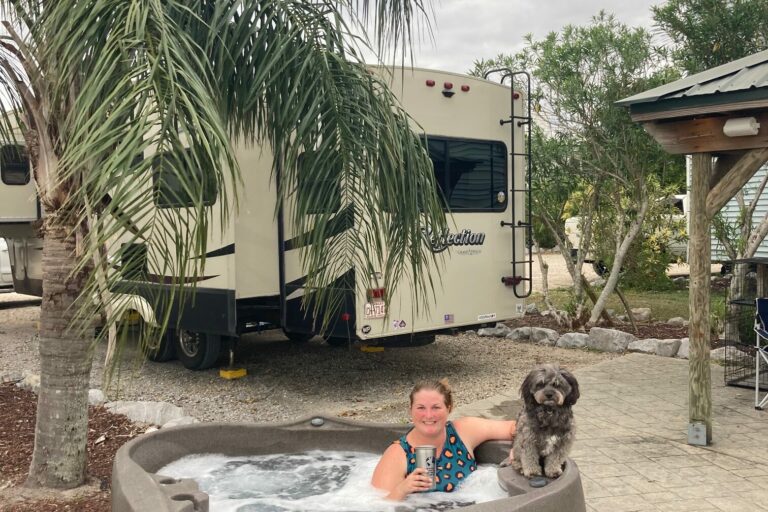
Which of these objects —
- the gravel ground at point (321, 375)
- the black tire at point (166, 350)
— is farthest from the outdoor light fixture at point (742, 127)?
the black tire at point (166, 350)

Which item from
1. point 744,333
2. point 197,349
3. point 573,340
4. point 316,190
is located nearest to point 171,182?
point 316,190

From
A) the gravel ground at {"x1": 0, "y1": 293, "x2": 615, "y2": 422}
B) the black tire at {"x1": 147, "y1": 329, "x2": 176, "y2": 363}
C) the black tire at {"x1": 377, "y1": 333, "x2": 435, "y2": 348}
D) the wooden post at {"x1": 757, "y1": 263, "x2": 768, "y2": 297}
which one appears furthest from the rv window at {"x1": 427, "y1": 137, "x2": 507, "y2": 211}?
the black tire at {"x1": 147, "y1": 329, "x2": 176, "y2": 363}

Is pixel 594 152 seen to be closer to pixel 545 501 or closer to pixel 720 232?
pixel 720 232

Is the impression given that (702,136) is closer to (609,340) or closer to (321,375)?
(609,340)

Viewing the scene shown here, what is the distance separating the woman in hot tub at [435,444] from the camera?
321cm

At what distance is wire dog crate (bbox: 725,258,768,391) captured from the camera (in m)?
6.50

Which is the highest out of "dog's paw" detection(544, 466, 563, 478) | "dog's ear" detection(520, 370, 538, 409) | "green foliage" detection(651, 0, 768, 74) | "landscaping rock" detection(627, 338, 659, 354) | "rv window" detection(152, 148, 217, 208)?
"green foliage" detection(651, 0, 768, 74)

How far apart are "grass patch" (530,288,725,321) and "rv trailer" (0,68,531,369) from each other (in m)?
3.43

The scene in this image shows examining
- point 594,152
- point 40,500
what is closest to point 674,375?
point 594,152

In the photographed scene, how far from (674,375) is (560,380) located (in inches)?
185

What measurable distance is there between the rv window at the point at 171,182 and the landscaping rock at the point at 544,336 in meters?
7.39

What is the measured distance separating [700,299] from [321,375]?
13.1 ft

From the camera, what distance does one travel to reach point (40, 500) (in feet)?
12.2

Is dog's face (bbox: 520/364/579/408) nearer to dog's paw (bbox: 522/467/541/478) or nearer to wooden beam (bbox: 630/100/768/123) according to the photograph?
dog's paw (bbox: 522/467/541/478)
